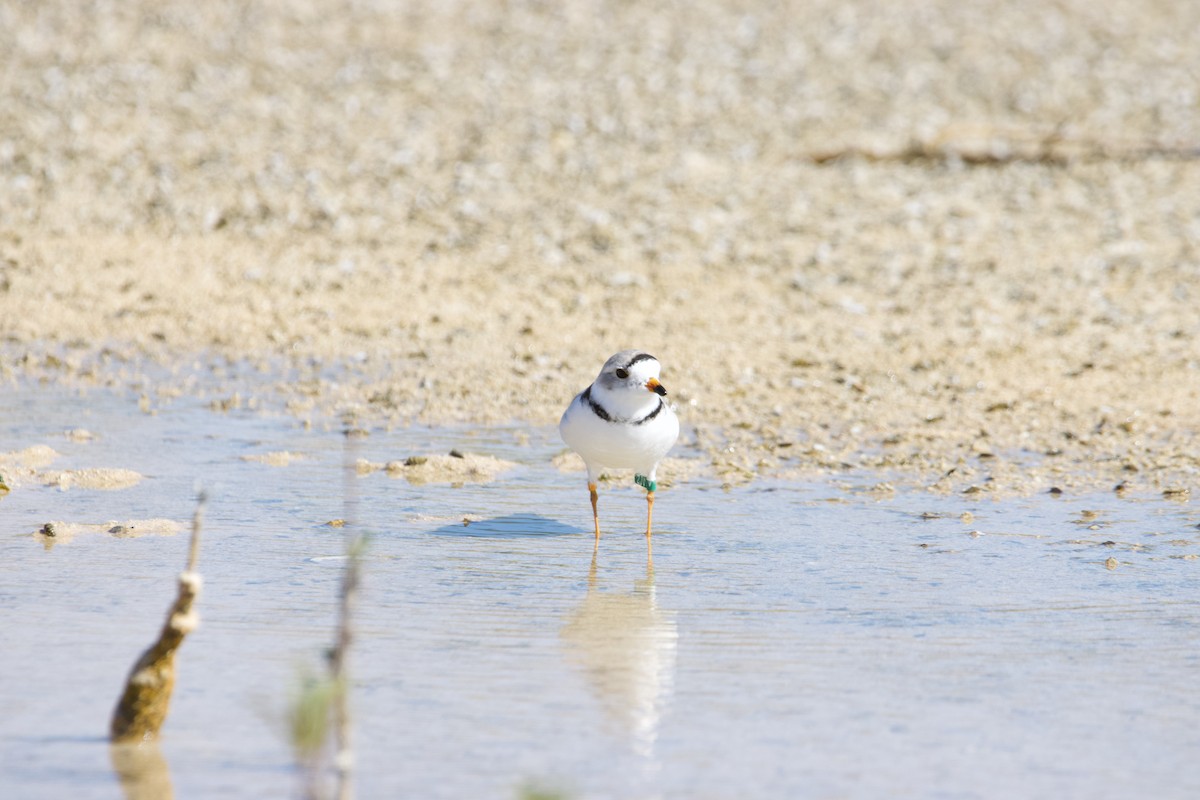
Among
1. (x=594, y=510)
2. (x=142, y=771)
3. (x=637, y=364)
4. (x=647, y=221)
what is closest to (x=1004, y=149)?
(x=647, y=221)

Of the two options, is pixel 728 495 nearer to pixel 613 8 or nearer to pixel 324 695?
pixel 324 695

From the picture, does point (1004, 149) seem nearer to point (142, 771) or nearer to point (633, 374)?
point (633, 374)

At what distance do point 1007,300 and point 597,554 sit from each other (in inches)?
249

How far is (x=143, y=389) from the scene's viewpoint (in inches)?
442

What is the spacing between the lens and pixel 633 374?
7.97m

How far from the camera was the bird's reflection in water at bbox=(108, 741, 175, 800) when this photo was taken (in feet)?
16.1

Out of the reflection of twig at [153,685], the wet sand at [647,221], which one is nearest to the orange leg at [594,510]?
the wet sand at [647,221]

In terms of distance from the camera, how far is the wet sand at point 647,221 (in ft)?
36.3

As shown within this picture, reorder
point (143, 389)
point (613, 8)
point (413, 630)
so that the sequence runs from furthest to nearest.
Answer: point (613, 8) < point (143, 389) < point (413, 630)

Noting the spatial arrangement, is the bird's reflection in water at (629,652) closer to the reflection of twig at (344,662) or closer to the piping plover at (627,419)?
the piping plover at (627,419)

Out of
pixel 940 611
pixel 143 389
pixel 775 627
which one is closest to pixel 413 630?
pixel 775 627

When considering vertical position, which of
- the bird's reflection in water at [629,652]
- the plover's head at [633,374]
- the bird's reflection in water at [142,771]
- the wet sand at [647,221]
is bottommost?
the bird's reflection in water at [142,771]

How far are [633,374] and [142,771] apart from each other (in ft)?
11.8

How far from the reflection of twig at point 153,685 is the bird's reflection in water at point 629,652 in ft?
5.06
